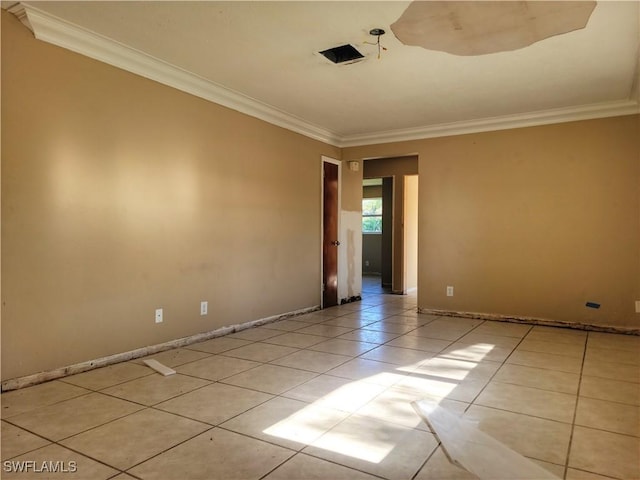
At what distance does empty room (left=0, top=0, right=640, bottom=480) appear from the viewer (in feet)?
7.03

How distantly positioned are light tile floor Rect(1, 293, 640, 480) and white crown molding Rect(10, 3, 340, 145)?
2.33 m

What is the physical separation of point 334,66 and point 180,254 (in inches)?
83.1

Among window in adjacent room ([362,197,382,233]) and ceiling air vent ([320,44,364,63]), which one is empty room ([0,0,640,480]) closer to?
ceiling air vent ([320,44,364,63])

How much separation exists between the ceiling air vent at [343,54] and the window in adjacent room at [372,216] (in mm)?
7617

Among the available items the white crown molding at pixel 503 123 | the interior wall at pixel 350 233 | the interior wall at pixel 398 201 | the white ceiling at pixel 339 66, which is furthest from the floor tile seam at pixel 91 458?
the interior wall at pixel 398 201

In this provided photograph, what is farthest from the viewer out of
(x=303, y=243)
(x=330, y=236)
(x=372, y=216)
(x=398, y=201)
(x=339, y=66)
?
(x=372, y=216)

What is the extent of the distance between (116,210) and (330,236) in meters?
3.27

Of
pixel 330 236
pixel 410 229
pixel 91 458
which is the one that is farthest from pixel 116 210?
pixel 410 229

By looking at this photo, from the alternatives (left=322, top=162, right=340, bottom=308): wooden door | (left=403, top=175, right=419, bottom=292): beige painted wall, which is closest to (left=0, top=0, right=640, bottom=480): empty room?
(left=322, top=162, right=340, bottom=308): wooden door

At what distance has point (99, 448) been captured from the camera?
6.51 feet

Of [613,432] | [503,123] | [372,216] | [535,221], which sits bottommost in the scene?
[613,432]

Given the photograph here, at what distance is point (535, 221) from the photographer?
4.96 m

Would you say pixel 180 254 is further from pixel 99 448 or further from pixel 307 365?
pixel 99 448

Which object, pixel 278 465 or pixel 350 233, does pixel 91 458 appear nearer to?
pixel 278 465
